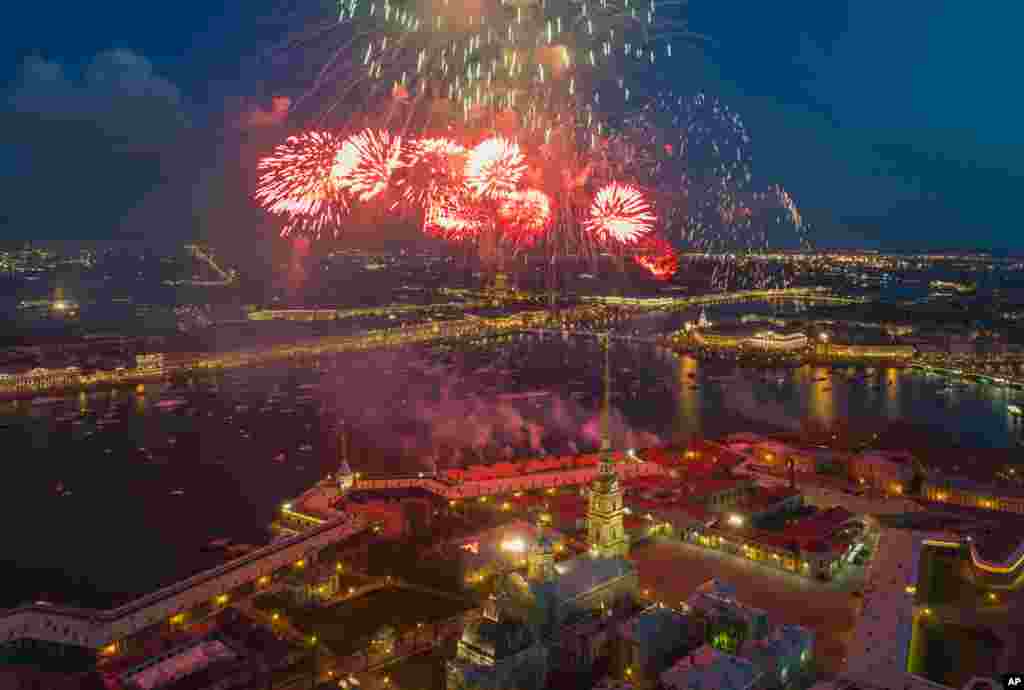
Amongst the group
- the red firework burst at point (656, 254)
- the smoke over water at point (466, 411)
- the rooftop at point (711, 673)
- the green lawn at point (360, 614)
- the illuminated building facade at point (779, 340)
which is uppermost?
the red firework burst at point (656, 254)

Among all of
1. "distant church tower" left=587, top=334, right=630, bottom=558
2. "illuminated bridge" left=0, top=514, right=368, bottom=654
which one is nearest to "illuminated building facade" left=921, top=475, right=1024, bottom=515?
"distant church tower" left=587, top=334, right=630, bottom=558

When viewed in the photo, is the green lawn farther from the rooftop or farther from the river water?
the rooftop

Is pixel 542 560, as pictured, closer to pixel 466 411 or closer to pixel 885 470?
pixel 885 470

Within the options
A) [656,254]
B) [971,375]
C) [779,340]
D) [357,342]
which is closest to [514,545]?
[656,254]

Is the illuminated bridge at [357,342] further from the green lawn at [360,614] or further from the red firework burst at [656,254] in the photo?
the green lawn at [360,614]

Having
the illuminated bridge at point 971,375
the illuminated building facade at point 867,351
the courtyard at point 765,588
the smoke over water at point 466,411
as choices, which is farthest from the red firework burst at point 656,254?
the courtyard at point 765,588
